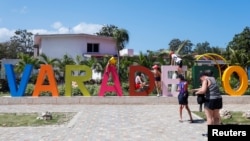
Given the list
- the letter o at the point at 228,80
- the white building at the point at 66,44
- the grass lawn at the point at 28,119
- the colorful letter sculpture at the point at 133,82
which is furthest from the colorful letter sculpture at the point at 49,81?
the white building at the point at 66,44

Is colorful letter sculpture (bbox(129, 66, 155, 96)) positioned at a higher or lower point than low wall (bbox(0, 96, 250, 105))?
higher

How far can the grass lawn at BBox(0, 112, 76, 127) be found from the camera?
37.7 feet

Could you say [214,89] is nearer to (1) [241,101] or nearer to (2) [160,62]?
(1) [241,101]

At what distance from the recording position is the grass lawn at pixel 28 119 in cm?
1148

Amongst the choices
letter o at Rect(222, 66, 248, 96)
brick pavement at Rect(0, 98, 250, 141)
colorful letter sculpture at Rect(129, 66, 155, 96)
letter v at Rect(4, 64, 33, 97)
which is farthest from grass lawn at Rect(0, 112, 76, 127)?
letter o at Rect(222, 66, 248, 96)

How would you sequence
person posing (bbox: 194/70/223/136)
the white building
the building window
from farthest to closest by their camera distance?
1. the building window
2. the white building
3. person posing (bbox: 194/70/223/136)

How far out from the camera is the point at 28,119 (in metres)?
12.5

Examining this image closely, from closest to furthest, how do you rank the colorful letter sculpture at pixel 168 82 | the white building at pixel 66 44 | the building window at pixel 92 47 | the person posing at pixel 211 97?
the person posing at pixel 211 97, the colorful letter sculpture at pixel 168 82, the white building at pixel 66 44, the building window at pixel 92 47

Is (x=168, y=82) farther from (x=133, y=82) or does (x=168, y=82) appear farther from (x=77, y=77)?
(x=77, y=77)

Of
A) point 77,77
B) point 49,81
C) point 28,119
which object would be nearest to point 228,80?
point 77,77

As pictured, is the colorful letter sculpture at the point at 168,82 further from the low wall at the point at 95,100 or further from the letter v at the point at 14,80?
the letter v at the point at 14,80

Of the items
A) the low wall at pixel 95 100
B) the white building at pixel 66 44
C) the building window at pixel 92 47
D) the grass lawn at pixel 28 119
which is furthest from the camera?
the building window at pixel 92 47

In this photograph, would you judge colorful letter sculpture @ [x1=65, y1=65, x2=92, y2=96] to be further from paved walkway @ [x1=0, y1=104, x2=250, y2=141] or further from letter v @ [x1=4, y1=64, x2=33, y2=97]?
paved walkway @ [x1=0, y1=104, x2=250, y2=141]

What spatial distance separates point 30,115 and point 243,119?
737cm
